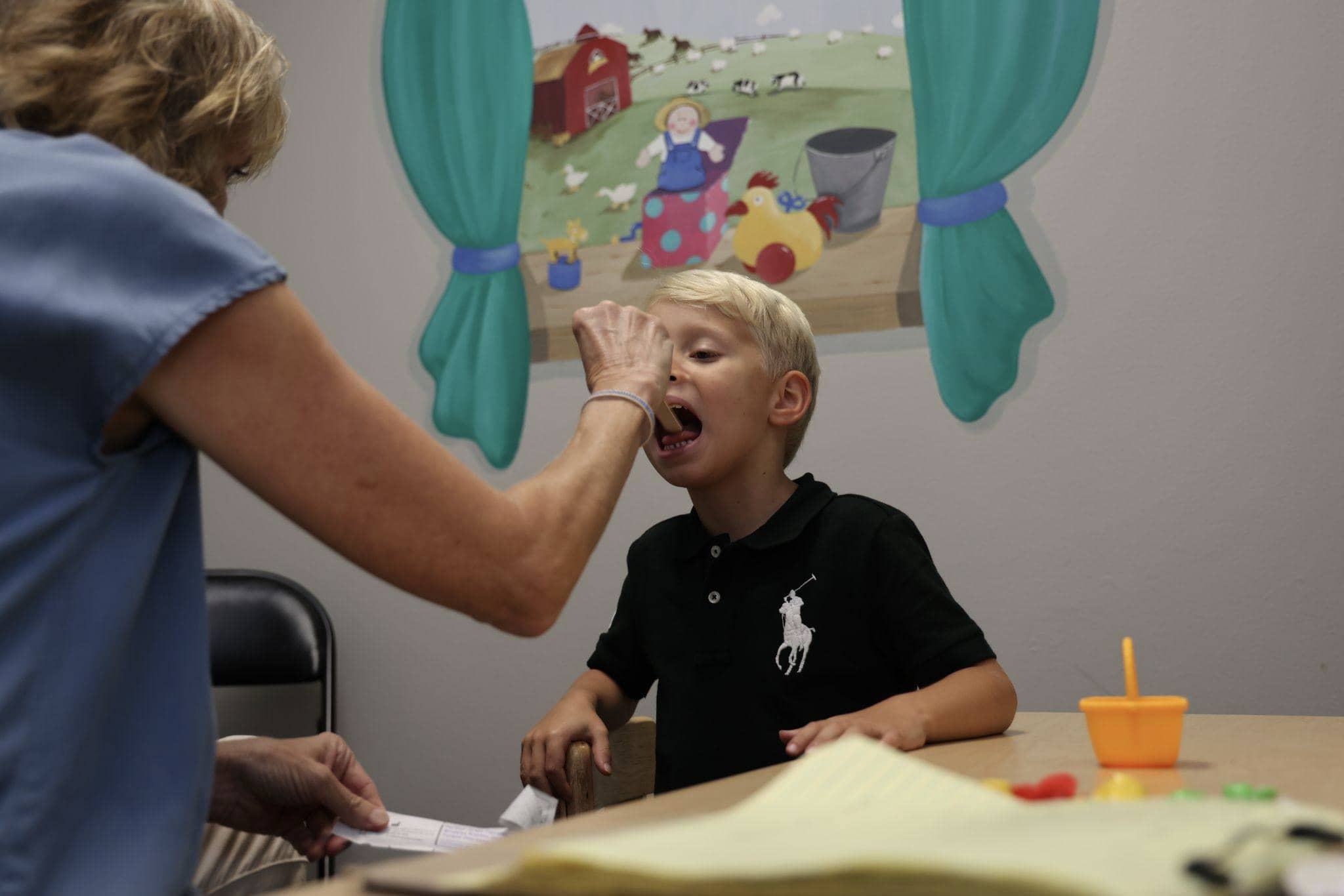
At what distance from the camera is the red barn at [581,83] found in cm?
219

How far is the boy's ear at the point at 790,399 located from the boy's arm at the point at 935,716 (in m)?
0.46

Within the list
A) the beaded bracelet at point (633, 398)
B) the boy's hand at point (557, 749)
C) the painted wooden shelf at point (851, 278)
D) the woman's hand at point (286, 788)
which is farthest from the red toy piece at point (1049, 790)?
the painted wooden shelf at point (851, 278)

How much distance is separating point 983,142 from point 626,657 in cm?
103

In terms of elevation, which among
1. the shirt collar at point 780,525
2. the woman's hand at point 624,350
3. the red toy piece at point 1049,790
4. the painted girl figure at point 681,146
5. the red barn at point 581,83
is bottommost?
the shirt collar at point 780,525

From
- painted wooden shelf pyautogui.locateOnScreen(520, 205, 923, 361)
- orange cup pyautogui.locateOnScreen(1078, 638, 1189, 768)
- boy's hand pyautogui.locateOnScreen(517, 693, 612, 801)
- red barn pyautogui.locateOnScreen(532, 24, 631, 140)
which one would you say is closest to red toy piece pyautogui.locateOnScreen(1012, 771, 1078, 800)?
orange cup pyautogui.locateOnScreen(1078, 638, 1189, 768)

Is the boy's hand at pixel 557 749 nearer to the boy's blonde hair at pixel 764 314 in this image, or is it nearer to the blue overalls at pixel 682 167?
the boy's blonde hair at pixel 764 314

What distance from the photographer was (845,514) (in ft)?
4.58

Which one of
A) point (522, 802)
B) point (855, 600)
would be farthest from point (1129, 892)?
point (855, 600)

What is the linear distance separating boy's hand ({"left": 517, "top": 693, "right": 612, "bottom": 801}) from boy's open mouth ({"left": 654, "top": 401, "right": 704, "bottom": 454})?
0.36 meters

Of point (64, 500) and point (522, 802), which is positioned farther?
point (522, 802)

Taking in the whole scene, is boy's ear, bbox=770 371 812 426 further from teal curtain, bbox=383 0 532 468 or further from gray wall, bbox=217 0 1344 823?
teal curtain, bbox=383 0 532 468

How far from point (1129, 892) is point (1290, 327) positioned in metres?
1.61

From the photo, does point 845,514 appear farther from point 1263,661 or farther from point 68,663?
point 68,663

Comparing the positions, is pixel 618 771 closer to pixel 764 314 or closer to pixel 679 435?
pixel 679 435
